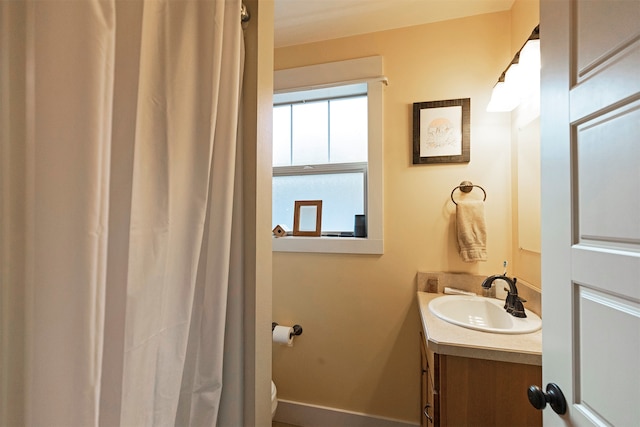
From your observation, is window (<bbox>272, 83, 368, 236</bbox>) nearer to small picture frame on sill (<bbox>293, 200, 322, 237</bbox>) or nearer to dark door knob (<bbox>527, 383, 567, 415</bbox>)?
small picture frame on sill (<bbox>293, 200, 322, 237</bbox>)

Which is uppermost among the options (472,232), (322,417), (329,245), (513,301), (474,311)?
(472,232)

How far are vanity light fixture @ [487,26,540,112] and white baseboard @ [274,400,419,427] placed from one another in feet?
6.24

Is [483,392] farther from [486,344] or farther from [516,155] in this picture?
[516,155]

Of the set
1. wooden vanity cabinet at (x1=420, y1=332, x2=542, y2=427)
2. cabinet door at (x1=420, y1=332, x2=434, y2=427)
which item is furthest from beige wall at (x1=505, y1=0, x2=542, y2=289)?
cabinet door at (x1=420, y1=332, x2=434, y2=427)

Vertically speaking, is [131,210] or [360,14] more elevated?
[360,14]

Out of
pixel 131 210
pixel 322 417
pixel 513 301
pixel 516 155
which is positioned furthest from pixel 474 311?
pixel 131 210

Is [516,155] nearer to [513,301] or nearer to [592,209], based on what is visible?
[513,301]

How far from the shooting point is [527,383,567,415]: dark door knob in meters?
0.63

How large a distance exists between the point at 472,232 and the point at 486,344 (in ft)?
2.39

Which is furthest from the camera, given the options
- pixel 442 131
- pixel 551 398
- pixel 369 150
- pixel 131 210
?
pixel 369 150

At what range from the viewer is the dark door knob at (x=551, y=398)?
63 cm

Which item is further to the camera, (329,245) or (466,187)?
(329,245)

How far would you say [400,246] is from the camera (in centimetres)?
166

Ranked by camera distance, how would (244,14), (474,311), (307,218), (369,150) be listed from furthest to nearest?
(307,218), (369,150), (474,311), (244,14)
